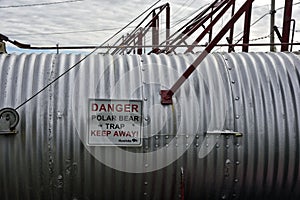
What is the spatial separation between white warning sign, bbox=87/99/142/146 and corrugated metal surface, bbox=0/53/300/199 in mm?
87

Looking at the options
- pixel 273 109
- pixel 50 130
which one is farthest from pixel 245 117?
pixel 50 130

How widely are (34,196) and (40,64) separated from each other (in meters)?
1.70

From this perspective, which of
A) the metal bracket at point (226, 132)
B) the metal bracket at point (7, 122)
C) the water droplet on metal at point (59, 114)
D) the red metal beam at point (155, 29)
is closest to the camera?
the metal bracket at point (7, 122)

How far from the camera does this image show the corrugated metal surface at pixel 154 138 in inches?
181

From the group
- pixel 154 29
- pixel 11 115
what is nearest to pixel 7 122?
pixel 11 115

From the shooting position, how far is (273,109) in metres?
4.89

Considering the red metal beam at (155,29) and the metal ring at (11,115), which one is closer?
the metal ring at (11,115)

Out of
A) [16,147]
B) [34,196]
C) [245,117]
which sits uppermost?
[245,117]

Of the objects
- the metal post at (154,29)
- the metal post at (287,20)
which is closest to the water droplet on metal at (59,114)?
the metal post at (287,20)

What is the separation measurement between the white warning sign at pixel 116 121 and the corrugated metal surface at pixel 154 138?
87 millimetres

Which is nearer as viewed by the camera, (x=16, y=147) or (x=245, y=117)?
(x=16, y=147)

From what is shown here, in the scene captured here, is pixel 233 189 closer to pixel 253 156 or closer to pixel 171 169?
pixel 253 156

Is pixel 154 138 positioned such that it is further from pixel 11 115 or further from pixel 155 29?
pixel 155 29

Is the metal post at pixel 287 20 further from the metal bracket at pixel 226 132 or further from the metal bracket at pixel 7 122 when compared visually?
the metal bracket at pixel 7 122
